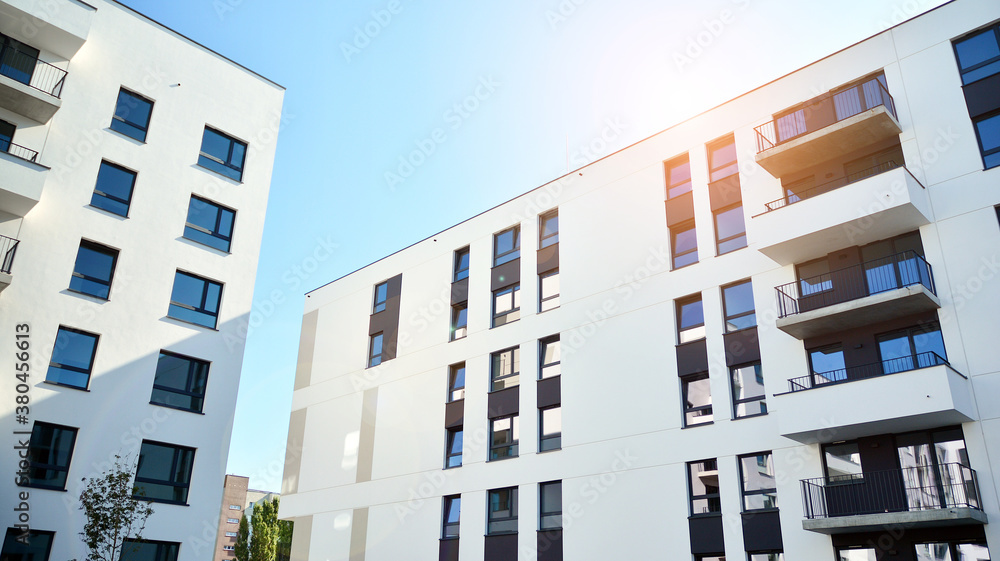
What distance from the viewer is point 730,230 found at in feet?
80.4

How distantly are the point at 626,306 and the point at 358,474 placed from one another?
1503 cm

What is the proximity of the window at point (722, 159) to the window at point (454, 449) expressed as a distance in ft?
46.5

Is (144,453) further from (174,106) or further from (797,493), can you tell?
(797,493)

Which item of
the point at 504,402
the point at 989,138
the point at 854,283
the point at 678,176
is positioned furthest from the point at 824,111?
the point at 504,402

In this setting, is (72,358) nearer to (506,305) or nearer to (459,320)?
(506,305)

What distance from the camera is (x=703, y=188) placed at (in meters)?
25.4

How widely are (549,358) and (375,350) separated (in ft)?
35.8

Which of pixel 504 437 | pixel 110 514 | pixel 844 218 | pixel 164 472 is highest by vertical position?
pixel 844 218

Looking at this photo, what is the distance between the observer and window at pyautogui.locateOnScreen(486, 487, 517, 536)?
2678 centimetres

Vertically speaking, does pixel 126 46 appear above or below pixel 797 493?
above

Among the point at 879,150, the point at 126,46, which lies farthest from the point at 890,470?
the point at 126,46

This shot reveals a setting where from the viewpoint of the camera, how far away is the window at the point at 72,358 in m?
18.9

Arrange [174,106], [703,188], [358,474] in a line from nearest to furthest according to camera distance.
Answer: [174,106] < [703,188] < [358,474]

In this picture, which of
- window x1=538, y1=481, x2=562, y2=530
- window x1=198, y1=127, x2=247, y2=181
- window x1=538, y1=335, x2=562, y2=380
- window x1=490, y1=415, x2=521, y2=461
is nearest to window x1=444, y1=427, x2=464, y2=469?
window x1=490, y1=415, x2=521, y2=461
